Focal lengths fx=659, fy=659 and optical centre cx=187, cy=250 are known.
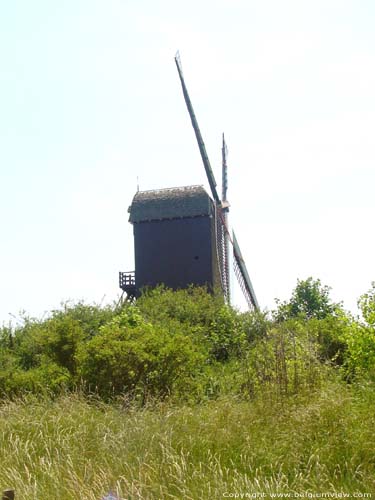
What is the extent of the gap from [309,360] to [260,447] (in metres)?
2.38

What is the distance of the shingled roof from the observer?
88.1 feet

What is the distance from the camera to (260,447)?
5988 mm

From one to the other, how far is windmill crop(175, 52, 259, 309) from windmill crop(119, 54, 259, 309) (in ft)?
3.47

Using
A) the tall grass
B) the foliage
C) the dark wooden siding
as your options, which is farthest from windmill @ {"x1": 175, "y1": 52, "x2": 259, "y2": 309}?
the tall grass

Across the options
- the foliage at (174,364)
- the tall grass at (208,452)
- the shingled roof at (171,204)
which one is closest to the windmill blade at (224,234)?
the shingled roof at (171,204)

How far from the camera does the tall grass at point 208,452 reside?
5.45 m

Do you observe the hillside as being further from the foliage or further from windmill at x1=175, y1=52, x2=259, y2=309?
windmill at x1=175, y1=52, x2=259, y2=309

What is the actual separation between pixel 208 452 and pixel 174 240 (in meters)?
20.9

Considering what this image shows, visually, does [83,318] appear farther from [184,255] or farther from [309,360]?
[309,360]

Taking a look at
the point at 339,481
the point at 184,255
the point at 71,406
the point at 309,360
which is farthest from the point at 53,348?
the point at 184,255

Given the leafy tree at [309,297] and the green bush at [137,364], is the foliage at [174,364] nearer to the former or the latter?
the green bush at [137,364]

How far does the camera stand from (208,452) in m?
6.05

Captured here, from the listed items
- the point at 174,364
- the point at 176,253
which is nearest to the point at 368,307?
the point at 174,364

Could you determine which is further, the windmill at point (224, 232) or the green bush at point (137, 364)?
the windmill at point (224, 232)
